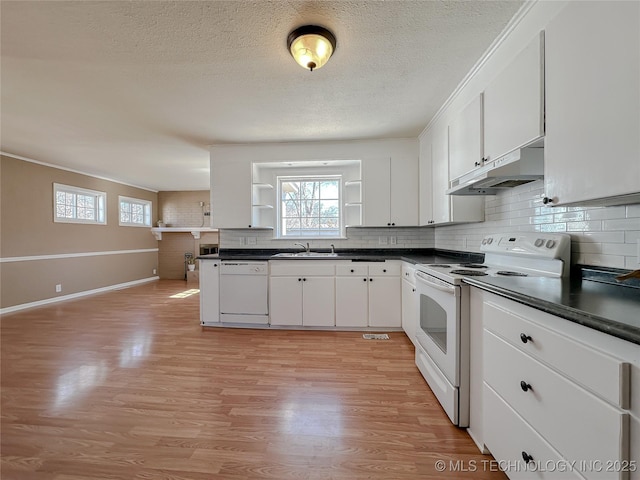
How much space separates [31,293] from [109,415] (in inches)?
167

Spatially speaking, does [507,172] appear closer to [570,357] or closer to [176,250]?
[570,357]

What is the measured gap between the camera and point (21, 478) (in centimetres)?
128

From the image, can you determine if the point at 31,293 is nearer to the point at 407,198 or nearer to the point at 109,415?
the point at 109,415

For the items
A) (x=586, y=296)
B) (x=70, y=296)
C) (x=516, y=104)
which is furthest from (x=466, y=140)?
(x=70, y=296)

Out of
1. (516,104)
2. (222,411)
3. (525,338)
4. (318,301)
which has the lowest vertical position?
(222,411)

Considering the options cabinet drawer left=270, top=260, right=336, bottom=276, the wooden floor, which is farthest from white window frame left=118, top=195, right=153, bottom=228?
cabinet drawer left=270, top=260, right=336, bottom=276

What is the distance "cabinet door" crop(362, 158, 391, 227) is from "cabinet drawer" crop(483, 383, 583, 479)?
7.73ft

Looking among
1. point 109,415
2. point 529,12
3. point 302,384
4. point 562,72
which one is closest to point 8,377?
point 109,415

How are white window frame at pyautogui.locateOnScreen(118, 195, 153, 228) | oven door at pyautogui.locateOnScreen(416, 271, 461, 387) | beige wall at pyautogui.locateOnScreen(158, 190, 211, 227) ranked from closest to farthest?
oven door at pyautogui.locateOnScreen(416, 271, 461, 387) → white window frame at pyautogui.locateOnScreen(118, 195, 153, 228) → beige wall at pyautogui.locateOnScreen(158, 190, 211, 227)

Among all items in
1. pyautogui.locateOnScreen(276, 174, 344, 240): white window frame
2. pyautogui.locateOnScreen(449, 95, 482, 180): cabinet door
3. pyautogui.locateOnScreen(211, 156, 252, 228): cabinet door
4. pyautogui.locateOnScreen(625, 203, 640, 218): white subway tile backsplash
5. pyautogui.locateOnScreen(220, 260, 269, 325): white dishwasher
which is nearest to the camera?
pyautogui.locateOnScreen(625, 203, 640, 218): white subway tile backsplash

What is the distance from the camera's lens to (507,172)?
1607 mm

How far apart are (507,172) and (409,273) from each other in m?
1.43

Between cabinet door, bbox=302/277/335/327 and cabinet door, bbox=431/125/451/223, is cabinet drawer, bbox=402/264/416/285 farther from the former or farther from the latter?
cabinet door, bbox=302/277/335/327

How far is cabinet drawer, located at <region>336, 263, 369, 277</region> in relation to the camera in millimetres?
3182
